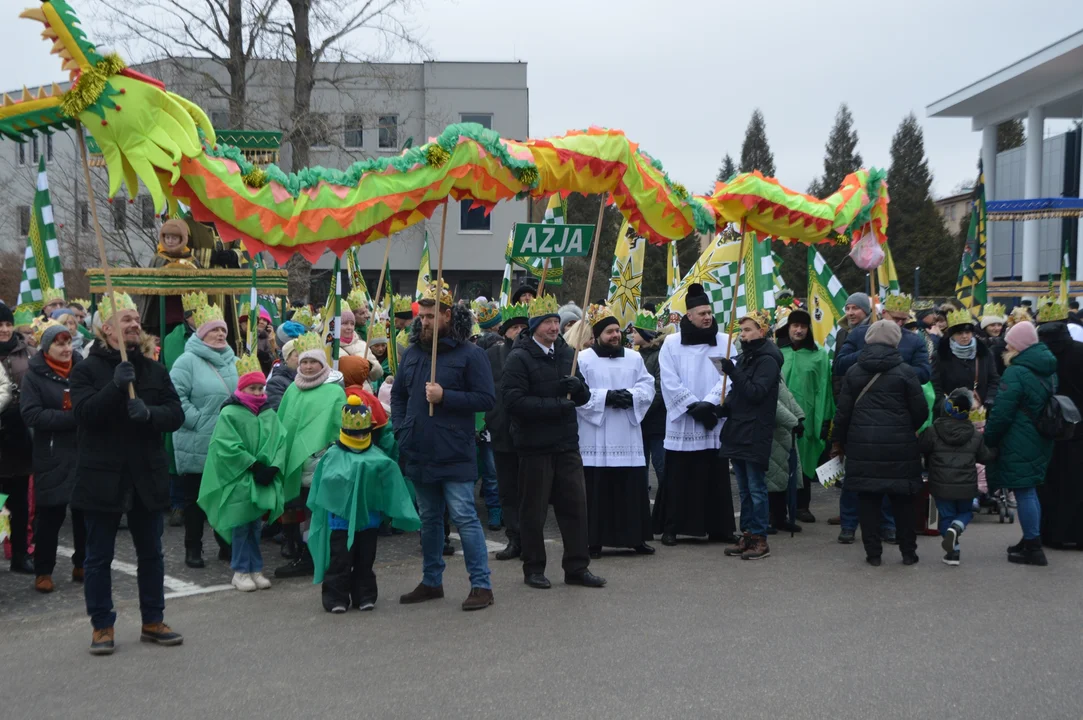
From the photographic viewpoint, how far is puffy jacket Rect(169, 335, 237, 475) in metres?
8.62

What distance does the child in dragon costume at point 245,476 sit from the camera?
7723mm

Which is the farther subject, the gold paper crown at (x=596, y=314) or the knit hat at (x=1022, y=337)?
the gold paper crown at (x=596, y=314)

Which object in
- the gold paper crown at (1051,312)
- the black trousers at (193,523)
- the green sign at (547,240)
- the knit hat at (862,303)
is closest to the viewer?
the black trousers at (193,523)

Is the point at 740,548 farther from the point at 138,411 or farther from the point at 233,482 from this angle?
the point at 138,411

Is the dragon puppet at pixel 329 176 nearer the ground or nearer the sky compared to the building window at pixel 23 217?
nearer the ground

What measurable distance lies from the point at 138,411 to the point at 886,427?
17.9 feet

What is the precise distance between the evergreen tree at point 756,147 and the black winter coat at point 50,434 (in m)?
51.4

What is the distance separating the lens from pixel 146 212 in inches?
915

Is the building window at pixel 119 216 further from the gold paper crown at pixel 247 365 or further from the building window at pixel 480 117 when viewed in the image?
the building window at pixel 480 117

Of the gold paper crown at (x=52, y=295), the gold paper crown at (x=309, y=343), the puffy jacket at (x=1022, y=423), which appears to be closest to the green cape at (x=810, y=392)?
the puffy jacket at (x=1022, y=423)

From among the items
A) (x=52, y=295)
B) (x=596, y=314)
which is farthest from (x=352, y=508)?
(x=52, y=295)

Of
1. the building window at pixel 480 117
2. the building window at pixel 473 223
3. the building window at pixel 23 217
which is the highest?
the building window at pixel 480 117

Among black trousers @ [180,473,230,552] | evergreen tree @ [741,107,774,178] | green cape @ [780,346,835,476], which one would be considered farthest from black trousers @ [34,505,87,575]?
evergreen tree @ [741,107,774,178]

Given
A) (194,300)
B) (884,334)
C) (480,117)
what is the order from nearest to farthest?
(884,334)
(194,300)
(480,117)
